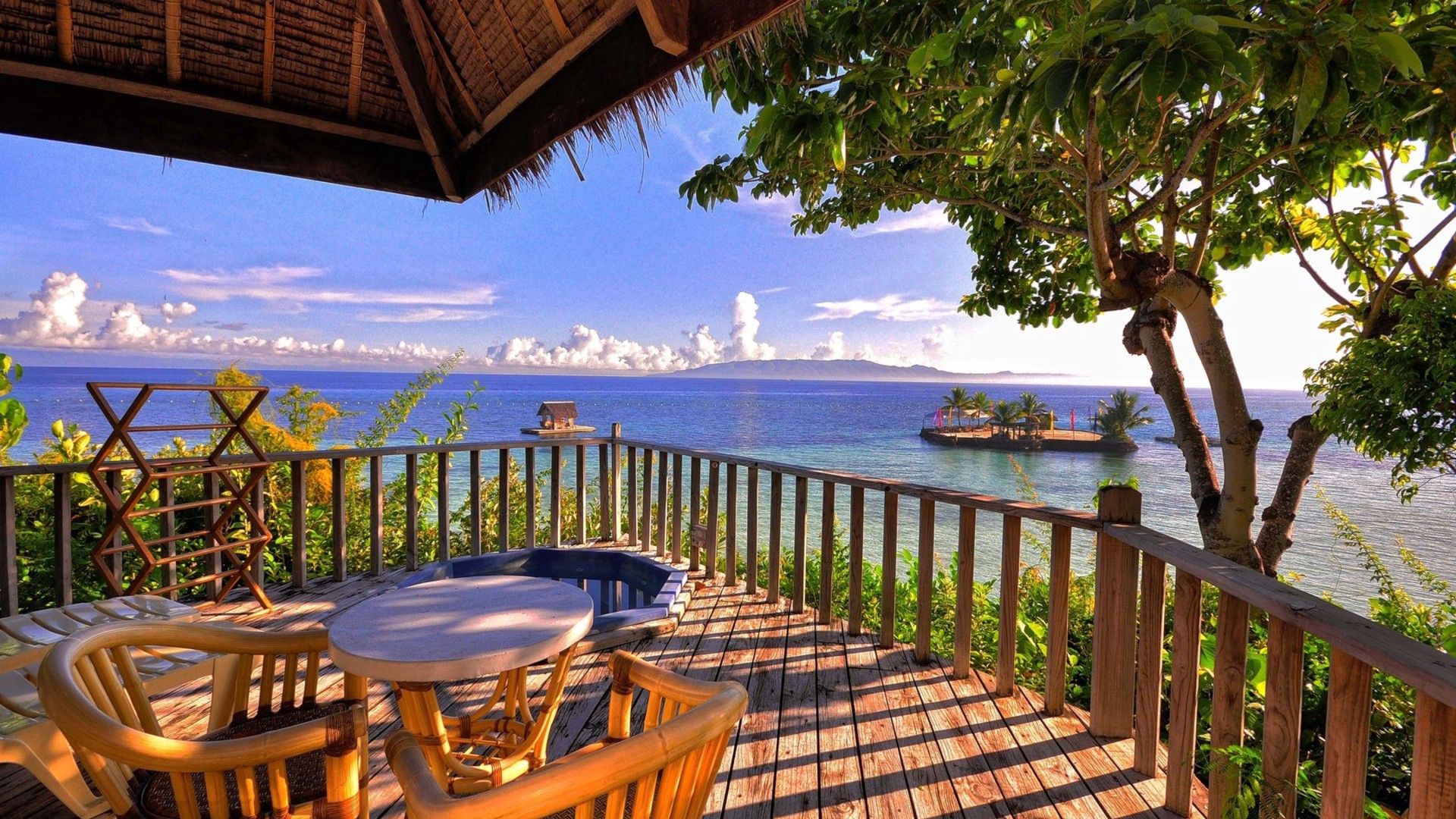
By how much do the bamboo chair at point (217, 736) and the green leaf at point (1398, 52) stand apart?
2.09 metres

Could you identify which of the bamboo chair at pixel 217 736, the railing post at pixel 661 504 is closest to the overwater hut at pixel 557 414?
the railing post at pixel 661 504

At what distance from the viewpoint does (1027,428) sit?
3212cm

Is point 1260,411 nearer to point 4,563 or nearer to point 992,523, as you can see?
point 992,523

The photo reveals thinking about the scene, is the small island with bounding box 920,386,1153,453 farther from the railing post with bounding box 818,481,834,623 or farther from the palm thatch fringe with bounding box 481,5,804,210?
Answer: the palm thatch fringe with bounding box 481,5,804,210

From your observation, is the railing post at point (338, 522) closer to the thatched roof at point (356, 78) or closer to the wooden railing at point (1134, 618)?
the wooden railing at point (1134, 618)

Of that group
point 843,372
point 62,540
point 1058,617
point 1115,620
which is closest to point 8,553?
point 62,540

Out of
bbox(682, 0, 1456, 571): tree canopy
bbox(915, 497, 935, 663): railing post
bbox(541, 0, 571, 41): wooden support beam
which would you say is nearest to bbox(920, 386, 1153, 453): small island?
bbox(682, 0, 1456, 571): tree canopy

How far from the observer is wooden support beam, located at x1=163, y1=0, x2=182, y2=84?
2178 mm

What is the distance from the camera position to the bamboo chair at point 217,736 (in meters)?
0.95

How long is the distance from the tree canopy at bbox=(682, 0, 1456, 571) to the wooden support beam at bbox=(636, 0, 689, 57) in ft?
1.06

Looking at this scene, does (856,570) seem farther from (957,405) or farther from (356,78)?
(957,405)

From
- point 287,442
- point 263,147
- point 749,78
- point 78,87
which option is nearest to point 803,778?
point 749,78

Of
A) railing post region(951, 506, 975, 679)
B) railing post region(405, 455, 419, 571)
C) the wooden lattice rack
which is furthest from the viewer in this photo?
railing post region(405, 455, 419, 571)

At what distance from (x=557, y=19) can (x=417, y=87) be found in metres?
0.83
